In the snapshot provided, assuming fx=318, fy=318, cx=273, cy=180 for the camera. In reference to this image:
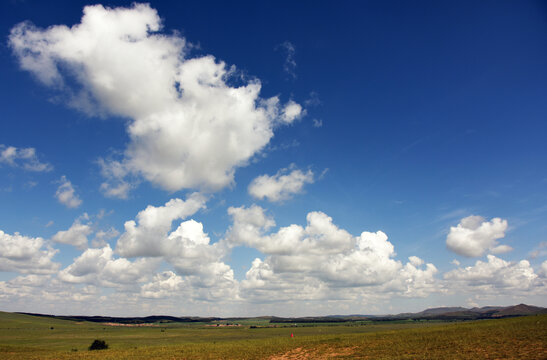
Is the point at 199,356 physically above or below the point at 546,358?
below

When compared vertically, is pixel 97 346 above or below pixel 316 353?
below

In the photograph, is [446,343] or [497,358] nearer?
[497,358]

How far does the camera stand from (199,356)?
53.1m

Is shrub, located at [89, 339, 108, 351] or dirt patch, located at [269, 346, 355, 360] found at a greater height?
dirt patch, located at [269, 346, 355, 360]

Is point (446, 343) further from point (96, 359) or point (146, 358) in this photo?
point (96, 359)

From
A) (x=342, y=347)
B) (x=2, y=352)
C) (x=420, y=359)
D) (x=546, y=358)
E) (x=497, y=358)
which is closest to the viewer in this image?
(x=546, y=358)

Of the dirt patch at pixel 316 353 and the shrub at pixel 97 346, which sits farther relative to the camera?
the shrub at pixel 97 346

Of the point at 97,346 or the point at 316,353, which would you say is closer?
the point at 316,353

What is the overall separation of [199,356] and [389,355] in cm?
3081

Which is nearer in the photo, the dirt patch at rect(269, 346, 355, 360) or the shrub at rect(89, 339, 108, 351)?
the dirt patch at rect(269, 346, 355, 360)

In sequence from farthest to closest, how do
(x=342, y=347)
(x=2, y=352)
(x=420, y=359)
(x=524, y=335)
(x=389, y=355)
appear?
(x=2, y=352) < (x=342, y=347) < (x=524, y=335) < (x=389, y=355) < (x=420, y=359)

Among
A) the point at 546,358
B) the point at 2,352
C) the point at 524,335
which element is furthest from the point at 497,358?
the point at 2,352

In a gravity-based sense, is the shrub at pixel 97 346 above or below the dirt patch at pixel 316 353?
below

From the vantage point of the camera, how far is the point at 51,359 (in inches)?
1993
